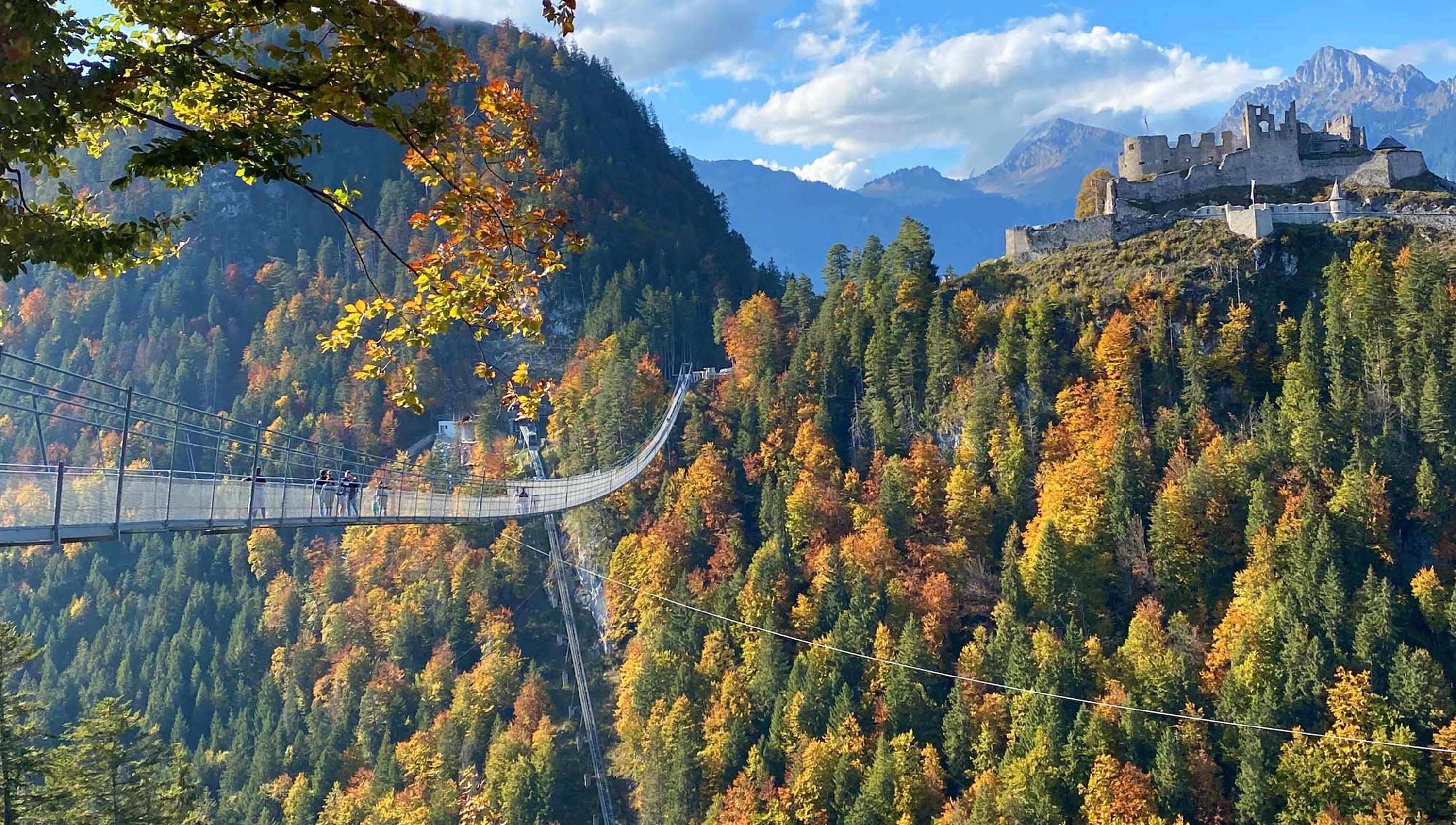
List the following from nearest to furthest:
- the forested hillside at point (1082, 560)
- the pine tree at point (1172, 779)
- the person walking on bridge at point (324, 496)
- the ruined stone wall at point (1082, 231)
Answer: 1. the person walking on bridge at point (324, 496)
2. the pine tree at point (1172, 779)
3. the forested hillside at point (1082, 560)
4. the ruined stone wall at point (1082, 231)

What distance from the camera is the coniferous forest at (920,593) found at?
1368 inches

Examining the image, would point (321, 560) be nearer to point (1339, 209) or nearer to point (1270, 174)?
point (1270, 174)

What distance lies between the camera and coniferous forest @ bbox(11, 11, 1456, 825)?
3475 cm

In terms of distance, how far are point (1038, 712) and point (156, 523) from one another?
2956 centimetres

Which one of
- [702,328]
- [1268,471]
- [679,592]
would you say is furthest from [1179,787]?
[702,328]

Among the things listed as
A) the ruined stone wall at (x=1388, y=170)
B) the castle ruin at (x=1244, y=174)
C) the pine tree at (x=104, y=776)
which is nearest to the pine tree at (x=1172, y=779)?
the castle ruin at (x=1244, y=174)

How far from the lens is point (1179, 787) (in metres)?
34.8

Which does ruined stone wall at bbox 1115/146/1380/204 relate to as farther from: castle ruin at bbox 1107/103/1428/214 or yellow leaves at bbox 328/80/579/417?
yellow leaves at bbox 328/80/579/417

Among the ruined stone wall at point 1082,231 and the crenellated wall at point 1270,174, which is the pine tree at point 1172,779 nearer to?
the ruined stone wall at point 1082,231

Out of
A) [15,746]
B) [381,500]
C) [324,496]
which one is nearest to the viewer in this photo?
[15,746]

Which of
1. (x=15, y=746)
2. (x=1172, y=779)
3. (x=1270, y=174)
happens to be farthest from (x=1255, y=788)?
(x=15, y=746)

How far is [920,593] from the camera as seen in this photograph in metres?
44.1

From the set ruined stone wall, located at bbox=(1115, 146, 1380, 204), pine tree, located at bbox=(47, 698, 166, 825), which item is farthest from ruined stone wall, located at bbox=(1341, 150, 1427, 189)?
pine tree, located at bbox=(47, 698, 166, 825)

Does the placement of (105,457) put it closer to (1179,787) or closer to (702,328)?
(702,328)
